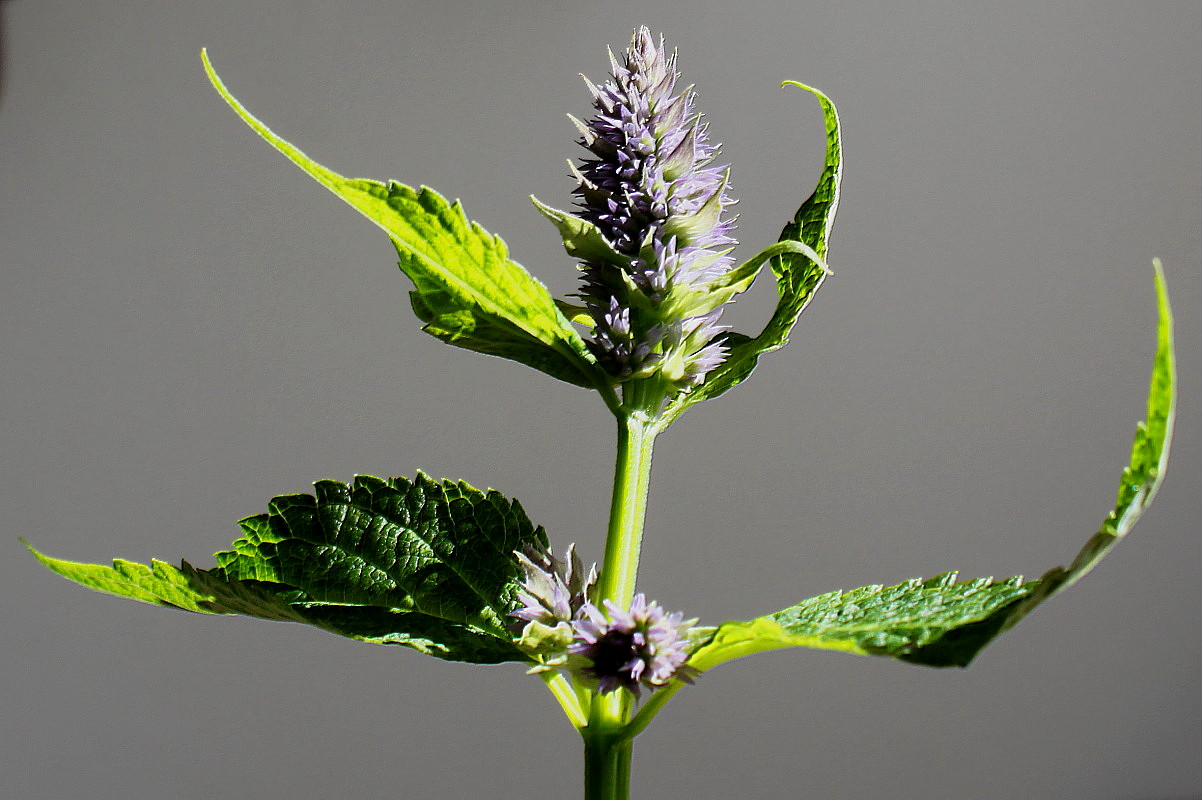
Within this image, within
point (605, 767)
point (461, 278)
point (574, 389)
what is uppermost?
point (574, 389)

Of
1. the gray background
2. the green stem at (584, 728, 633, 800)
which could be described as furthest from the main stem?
the gray background

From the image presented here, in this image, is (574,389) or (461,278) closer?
(461,278)

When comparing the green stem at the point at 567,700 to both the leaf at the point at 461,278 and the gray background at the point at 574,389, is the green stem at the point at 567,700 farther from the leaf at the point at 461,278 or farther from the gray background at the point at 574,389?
the gray background at the point at 574,389

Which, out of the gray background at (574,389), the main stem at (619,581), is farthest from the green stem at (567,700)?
the gray background at (574,389)

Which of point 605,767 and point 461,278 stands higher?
point 461,278

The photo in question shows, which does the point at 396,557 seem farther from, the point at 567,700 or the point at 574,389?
the point at 574,389

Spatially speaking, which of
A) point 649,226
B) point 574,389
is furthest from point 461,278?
point 574,389

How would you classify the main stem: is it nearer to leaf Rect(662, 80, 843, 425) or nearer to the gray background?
leaf Rect(662, 80, 843, 425)

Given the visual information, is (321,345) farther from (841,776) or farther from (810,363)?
(841,776)

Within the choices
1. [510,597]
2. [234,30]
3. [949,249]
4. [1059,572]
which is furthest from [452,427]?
[1059,572]
